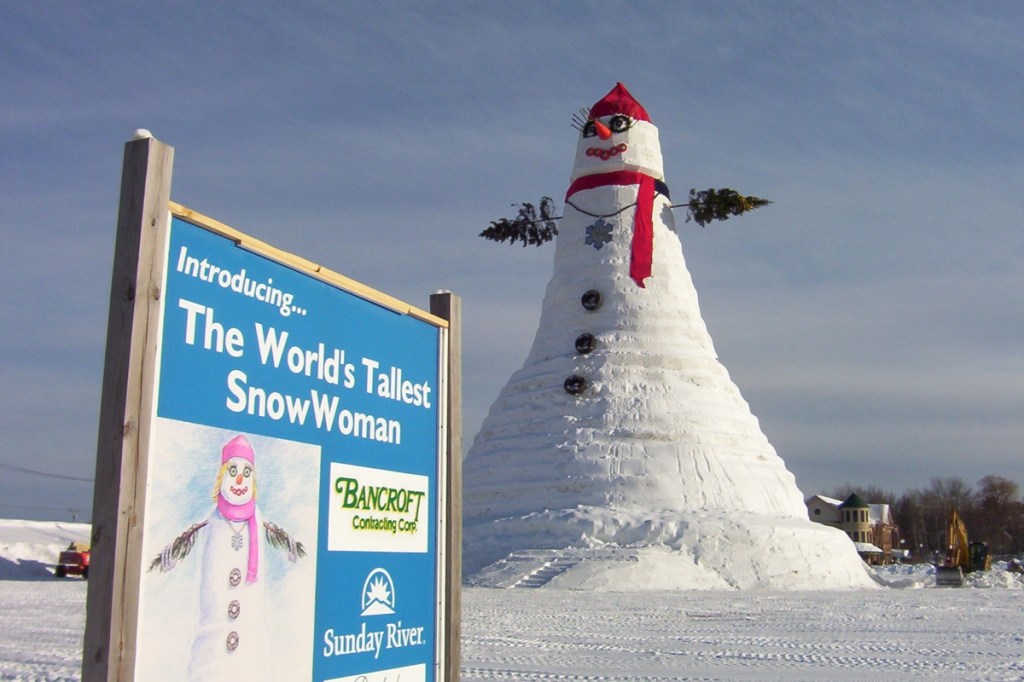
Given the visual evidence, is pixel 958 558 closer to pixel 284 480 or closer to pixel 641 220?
pixel 641 220

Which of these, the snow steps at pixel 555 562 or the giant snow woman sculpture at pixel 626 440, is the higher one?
the giant snow woman sculpture at pixel 626 440

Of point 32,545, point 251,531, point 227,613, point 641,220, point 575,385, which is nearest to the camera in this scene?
point 227,613

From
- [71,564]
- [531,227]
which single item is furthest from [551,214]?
[71,564]

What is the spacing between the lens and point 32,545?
118ft

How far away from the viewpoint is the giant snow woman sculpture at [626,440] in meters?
20.0

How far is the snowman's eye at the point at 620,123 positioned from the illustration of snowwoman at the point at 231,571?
22920 mm

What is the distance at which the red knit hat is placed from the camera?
1002 inches

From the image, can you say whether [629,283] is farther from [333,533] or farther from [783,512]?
[333,533]

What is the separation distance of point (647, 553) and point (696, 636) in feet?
26.8

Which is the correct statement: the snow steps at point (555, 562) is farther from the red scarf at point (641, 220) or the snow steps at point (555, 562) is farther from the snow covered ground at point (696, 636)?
the red scarf at point (641, 220)

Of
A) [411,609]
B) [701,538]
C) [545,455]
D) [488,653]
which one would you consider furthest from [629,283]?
[411,609]

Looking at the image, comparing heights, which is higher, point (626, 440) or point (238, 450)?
point (626, 440)

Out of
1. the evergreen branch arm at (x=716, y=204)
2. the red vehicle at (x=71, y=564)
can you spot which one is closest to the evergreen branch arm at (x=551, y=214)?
the evergreen branch arm at (x=716, y=204)

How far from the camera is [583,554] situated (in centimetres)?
1948
